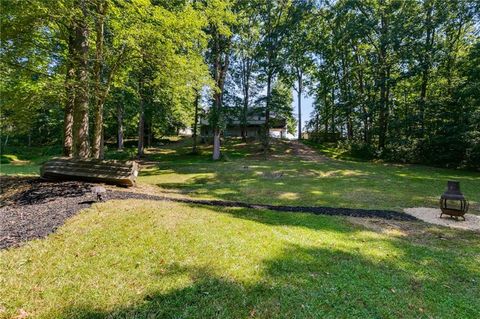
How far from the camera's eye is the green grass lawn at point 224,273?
282 cm

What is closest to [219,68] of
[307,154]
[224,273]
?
[307,154]

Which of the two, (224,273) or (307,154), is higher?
(307,154)

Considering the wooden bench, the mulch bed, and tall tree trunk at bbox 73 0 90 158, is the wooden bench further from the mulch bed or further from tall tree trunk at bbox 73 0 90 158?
tall tree trunk at bbox 73 0 90 158

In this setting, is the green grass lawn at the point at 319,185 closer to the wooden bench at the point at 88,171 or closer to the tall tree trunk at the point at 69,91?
the wooden bench at the point at 88,171

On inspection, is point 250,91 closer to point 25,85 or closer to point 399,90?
point 399,90

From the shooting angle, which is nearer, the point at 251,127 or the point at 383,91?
the point at 383,91

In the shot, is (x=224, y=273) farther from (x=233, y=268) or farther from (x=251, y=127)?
(x=251, y=127)

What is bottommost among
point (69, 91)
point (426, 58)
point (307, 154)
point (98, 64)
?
point (307, 154)

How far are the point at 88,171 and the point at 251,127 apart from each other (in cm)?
3413

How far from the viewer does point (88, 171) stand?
340 inches

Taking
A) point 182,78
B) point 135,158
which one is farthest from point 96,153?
point 135,158

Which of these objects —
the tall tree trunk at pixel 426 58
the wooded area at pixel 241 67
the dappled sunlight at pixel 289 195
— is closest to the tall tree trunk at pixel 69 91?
the wooded area at pixel 241 67

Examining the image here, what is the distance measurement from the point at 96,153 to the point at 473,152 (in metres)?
20.8

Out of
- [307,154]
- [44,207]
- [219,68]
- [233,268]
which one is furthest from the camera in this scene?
[307,154]
